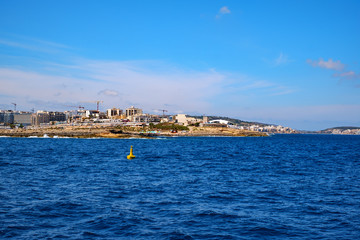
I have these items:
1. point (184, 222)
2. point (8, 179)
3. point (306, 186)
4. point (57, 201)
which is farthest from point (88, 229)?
point (306, 186)

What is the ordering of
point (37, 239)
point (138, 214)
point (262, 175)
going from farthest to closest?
point (262, 175) < point (138, 214) < point (37, 239)

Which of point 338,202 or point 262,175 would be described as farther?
point 262,175

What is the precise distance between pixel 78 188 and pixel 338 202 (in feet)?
58.0

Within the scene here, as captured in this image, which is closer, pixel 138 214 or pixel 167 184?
pixel 138 214

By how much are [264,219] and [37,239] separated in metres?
10.6

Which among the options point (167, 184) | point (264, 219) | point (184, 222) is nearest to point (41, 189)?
point (167, 184)

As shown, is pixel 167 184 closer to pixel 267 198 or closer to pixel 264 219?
pixel 267 198

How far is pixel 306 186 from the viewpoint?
26.2 meters

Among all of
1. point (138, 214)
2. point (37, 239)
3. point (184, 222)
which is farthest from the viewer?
point (138, 214)

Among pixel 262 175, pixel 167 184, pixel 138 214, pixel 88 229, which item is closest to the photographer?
pixel 88 229

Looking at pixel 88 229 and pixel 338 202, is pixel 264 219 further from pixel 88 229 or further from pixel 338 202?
pixel 88 229

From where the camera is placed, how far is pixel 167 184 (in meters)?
25.6

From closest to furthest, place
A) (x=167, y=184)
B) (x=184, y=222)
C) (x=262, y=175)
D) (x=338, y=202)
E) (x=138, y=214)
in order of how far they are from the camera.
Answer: (x=184, y=222) → (x=138, y=214) → (x=338, y=202) → (x=167, y=184) → (x=262, y=175)

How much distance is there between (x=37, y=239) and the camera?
12.7 m
